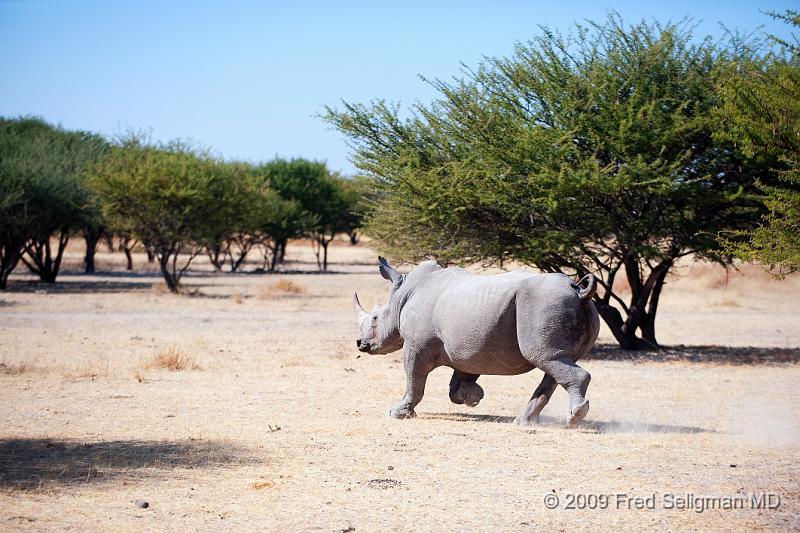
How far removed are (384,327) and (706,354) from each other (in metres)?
10.2

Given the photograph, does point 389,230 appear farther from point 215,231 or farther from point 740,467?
point 215,231

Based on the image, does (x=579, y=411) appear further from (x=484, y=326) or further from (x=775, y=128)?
(x=775, y=128)

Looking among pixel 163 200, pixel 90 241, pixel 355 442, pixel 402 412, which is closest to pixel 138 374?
pixel 402 412

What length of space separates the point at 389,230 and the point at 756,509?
1384 cm

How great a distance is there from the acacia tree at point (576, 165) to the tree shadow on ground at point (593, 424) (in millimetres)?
6835

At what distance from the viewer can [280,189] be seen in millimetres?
62219

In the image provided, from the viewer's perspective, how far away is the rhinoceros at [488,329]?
9.95 m

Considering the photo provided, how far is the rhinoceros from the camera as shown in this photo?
9.95m

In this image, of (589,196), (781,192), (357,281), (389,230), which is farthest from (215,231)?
(781,192)

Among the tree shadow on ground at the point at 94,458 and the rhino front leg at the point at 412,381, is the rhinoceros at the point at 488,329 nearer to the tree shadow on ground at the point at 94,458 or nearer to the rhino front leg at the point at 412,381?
the rhino front leg at the point at 412,381

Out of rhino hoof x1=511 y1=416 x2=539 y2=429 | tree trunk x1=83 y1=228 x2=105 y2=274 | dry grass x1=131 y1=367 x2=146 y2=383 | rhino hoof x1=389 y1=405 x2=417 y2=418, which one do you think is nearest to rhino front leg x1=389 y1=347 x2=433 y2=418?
rhino hoof x1=389 y1=405 x2=417 y2=418

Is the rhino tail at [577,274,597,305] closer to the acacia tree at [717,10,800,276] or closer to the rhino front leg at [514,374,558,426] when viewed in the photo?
the rhino front leg at [514,374,558,426]

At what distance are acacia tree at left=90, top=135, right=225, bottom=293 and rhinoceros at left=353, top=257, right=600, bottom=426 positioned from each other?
77.7 feet

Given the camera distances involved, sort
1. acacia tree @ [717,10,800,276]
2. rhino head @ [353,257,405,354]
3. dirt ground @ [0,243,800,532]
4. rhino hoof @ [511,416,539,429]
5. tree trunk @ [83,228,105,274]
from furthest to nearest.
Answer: tree trunk @ [83,228,105,274]
acacia tree @ [717,10,800,276]
rhino head @ [353,257,405,354]
rhino hoof @ [511,416,539,429]
dirt ground @ [0,243,800,532]
